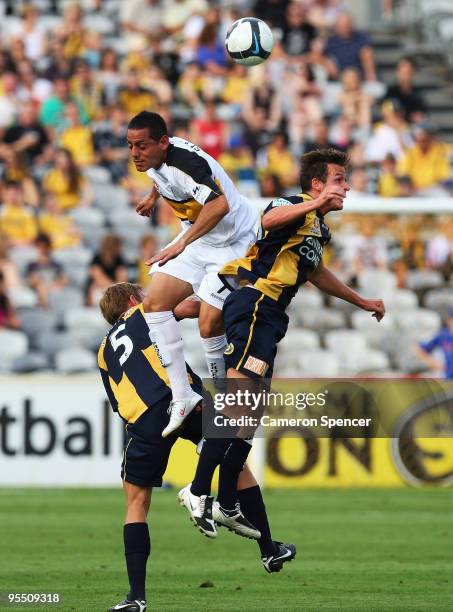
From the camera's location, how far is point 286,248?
30.2 ft

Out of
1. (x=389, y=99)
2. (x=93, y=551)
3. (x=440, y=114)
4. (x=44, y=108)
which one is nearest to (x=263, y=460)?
(x=93, y=551)

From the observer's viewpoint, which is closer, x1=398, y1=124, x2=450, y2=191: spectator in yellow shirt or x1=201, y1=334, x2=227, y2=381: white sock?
x1=201, y1=334, x2=227, y2=381: white sock

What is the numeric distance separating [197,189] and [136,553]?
7.24 feet

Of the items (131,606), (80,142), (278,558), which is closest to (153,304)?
(278,558)

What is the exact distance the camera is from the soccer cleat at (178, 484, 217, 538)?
30.3ft

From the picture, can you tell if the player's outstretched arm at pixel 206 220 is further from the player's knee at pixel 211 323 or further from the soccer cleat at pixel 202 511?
the soccer cleat at pixel 202 511

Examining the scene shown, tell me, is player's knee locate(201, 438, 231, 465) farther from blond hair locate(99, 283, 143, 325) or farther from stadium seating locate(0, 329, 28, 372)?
stadium seating locate(0, 329, 28, 372)

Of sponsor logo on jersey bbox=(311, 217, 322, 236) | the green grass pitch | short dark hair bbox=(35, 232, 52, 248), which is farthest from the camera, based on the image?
short dark hair bbox=(35, 232, 52, 248)

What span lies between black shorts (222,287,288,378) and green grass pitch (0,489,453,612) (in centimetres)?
147

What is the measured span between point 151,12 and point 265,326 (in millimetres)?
15178

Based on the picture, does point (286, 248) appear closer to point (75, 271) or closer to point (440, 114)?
point (75, 271)

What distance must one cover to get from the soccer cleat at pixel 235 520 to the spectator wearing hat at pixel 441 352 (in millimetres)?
8891

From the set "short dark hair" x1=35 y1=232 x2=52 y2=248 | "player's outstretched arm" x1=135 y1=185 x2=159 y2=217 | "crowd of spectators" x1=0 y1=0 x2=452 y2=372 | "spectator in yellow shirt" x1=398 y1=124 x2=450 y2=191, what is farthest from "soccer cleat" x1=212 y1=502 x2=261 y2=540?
"spectator in yellow shirt" x1=398 y1=124 x2=450 y2=191

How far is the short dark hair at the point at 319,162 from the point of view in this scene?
29.7ft
